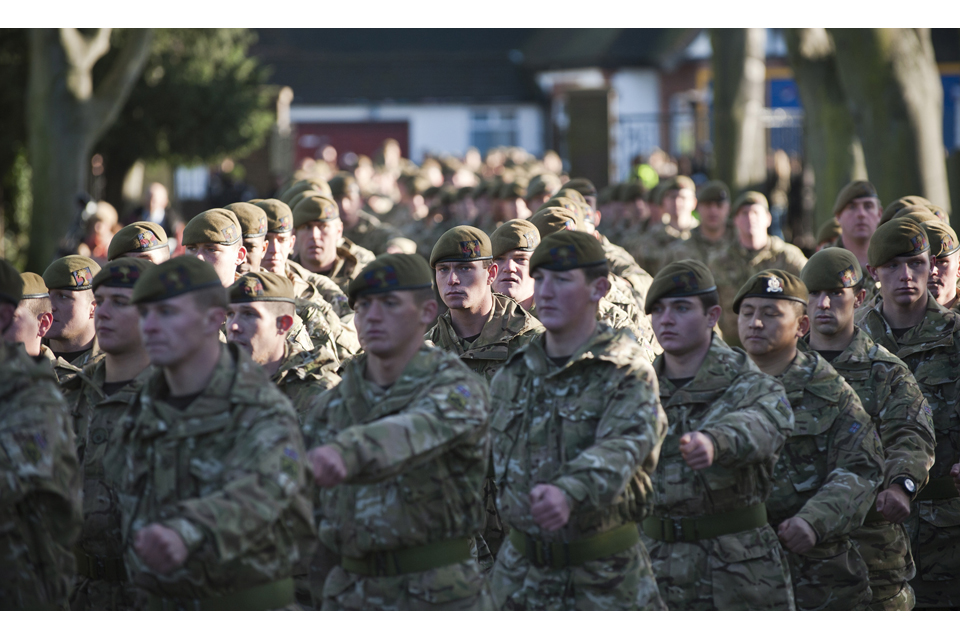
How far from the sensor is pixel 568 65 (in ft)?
Answer: 137

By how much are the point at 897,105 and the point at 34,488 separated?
10.6 m

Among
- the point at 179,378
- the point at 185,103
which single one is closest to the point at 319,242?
the point at 179,378

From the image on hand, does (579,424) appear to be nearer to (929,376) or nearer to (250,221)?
(929,376)

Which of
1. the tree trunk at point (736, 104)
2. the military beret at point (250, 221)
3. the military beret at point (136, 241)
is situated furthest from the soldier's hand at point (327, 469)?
the tree trunk at point (736, 104)

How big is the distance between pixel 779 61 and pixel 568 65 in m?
7.33

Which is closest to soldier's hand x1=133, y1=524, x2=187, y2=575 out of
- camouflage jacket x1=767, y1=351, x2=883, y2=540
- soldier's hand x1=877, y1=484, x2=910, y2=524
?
camouflage jacket x1=767, y1=351, x2=883, y2=540

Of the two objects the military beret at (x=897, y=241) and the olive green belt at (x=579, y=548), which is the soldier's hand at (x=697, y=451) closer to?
the olive green belt at (x=579, y=548)

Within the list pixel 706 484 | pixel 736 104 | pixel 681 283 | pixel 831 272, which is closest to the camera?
pixel 706 484

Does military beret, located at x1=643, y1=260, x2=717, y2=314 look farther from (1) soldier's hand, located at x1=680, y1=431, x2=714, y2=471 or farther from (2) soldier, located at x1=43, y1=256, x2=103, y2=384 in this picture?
(2) soldier, located at x1=43, y1=256, x2=103, y2=384

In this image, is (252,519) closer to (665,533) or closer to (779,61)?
(665,533)

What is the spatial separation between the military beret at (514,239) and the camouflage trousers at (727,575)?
2703mm

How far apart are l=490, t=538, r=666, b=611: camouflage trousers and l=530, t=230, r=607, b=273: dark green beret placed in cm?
114

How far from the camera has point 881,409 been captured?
6.39 meters

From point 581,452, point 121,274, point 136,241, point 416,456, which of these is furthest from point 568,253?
point 136,241
